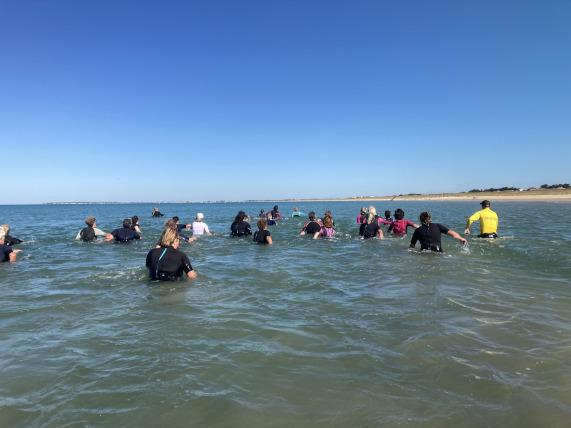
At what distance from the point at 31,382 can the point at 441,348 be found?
4.73m

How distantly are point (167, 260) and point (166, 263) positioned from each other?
0.08 metres

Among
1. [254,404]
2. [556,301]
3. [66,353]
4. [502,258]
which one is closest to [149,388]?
[254,404]

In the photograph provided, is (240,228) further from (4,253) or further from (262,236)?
(4,253)

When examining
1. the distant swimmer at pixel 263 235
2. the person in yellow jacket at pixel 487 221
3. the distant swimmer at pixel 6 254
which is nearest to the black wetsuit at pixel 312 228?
the distant swimmer at pixel 263 235

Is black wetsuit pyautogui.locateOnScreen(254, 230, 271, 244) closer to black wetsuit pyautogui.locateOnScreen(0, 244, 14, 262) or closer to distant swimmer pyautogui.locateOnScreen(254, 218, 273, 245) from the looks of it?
distant swimmer pyautogui.locateOnScreen(254, 218, 273, 245)

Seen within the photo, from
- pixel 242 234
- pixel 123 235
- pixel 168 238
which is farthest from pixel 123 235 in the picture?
pixel 168 238

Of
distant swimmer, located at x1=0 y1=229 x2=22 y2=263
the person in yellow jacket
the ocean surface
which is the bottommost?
the ocean surface

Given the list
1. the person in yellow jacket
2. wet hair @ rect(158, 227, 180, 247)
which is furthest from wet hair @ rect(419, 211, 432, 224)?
wet hair @ rect(158, 227, 180, 247)

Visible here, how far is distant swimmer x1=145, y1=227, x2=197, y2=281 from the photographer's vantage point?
8.53 meters

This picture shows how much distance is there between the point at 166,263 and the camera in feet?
27.9

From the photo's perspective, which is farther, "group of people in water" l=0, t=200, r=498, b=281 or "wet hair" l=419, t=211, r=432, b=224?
"wet hair" l=419, t=211, r=432, b=224

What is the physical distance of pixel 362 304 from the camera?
6.91m

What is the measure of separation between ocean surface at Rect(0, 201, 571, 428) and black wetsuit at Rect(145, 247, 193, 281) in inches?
14.9

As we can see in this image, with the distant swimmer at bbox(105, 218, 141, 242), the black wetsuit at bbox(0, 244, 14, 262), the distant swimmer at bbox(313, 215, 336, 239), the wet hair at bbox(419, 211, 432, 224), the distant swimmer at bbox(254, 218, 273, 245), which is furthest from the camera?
the distant swimmer at bbox(313, 215, 336, 239)
